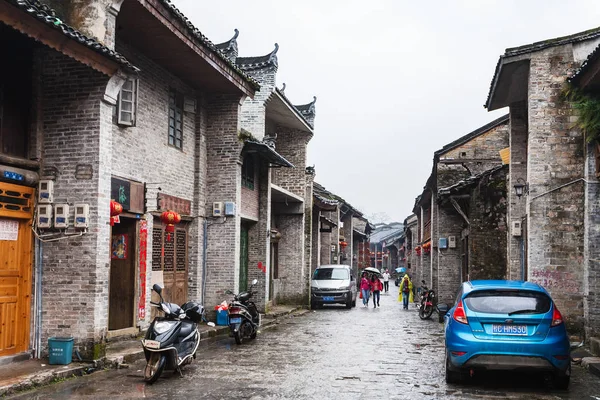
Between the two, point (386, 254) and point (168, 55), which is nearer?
point (168, 55)

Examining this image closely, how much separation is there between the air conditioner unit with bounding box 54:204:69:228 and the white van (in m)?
17.6

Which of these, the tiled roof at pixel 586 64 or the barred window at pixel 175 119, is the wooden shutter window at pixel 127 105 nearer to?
the barred window at pixel 175 119

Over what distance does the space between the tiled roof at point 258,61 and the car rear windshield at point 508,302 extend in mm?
13813

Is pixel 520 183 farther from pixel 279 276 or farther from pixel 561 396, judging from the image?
pixel 279 276

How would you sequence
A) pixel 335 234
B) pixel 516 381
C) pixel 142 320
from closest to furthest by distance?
pixel 516 381 < pixel 142 320 < pixel 335 234

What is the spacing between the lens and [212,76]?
50.9ft

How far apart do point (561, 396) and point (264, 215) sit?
43.4 ft

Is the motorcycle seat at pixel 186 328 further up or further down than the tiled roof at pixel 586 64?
further down

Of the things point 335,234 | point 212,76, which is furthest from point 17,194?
point 335,234

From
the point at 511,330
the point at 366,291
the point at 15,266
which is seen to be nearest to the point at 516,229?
the point at 511,330

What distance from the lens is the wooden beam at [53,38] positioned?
25.1 feet

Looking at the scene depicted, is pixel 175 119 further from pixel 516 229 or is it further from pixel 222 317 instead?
pixel 516 229

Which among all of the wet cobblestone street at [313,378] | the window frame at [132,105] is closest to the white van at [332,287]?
the wet cobblestone street at [313,378]

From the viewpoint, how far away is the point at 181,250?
1562 centimetres
